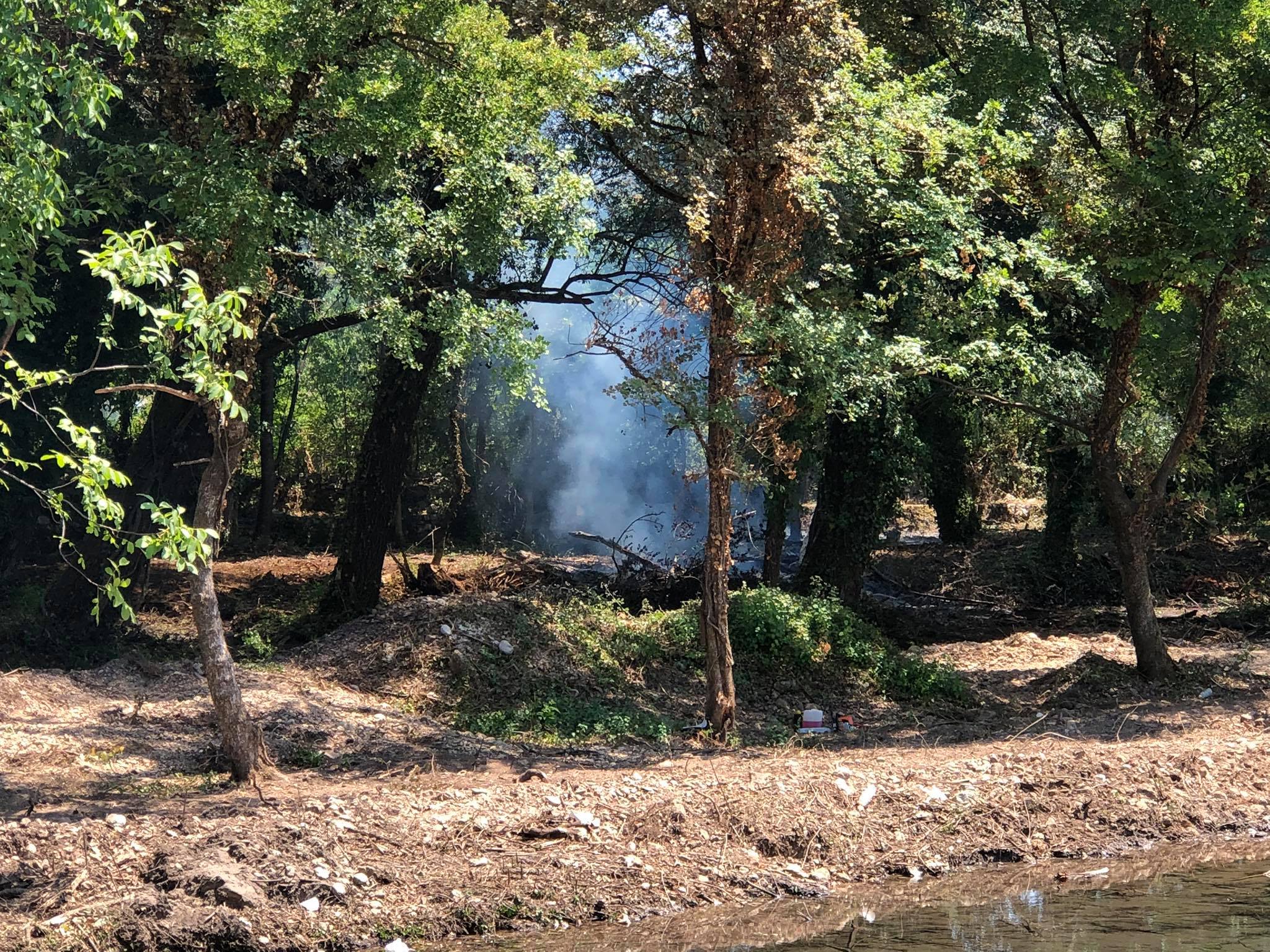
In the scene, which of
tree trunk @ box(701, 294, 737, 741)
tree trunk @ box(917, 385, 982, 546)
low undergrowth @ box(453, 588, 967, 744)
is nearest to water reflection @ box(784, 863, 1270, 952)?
tree trunk @ box(701, 294, 737, 741)

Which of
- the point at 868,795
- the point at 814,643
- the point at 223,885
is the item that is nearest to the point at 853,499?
the point at 814,643

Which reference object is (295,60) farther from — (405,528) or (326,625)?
(405,528)

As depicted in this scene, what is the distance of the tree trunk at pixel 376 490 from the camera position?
15.1m

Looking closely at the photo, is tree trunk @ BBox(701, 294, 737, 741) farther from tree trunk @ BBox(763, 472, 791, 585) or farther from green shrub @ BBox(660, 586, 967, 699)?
tree trunk @ BBox(763, 472, 791, 585)

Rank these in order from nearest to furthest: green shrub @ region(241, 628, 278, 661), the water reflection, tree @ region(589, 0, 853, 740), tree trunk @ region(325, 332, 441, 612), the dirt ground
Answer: the water reflection
the dirt ground
tree @ region(589, 0, 853, 740)
green shrub @ region(241, 628, 278, 661)
tree trunk @ region(325, 332, 441, 612)

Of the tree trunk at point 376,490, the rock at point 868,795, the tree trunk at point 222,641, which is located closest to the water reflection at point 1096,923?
the rock at point 868,795

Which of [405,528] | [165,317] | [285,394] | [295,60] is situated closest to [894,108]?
[295,60]

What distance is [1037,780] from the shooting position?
959 centimetres

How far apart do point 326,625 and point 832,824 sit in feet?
26.4

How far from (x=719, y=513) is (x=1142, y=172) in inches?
205

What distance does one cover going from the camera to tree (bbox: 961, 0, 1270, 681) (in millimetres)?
11672

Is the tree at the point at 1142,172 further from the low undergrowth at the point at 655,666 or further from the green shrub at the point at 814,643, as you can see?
the low undergrowth at the point at 655,666

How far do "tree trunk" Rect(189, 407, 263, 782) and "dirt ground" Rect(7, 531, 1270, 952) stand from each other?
0.33 meters

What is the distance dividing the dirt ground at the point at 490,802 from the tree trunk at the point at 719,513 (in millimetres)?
501
